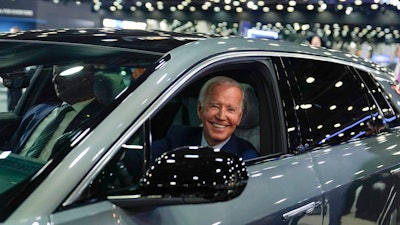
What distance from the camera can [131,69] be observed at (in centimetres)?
201

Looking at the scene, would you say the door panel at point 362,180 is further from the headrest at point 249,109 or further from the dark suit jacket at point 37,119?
the dark suit jacket at point 37,119

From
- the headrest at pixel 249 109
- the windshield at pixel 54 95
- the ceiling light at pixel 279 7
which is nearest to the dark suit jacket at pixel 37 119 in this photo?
the windshield at pixel 54 95

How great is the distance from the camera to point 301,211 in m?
2.21

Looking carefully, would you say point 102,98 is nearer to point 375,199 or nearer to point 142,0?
point 375,199

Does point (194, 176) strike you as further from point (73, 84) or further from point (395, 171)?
point (395, 171)

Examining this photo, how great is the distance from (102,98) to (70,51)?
30 centimetres

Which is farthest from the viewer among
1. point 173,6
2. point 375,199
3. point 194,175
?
point 173,6

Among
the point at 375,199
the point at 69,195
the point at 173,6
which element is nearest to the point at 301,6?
the point at 173,6

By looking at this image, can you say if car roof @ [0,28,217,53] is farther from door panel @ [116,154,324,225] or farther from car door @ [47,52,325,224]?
door panel @ [116,154,324,225]

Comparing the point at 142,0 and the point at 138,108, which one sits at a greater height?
the point at 142,0

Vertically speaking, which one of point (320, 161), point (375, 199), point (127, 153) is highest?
point (127, 153)

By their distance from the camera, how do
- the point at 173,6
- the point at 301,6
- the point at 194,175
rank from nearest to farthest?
the point at 194,175, the point at 301,6, the point at 173,6

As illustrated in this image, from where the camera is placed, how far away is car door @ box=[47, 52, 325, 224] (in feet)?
5.13

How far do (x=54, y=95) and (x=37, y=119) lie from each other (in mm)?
201
